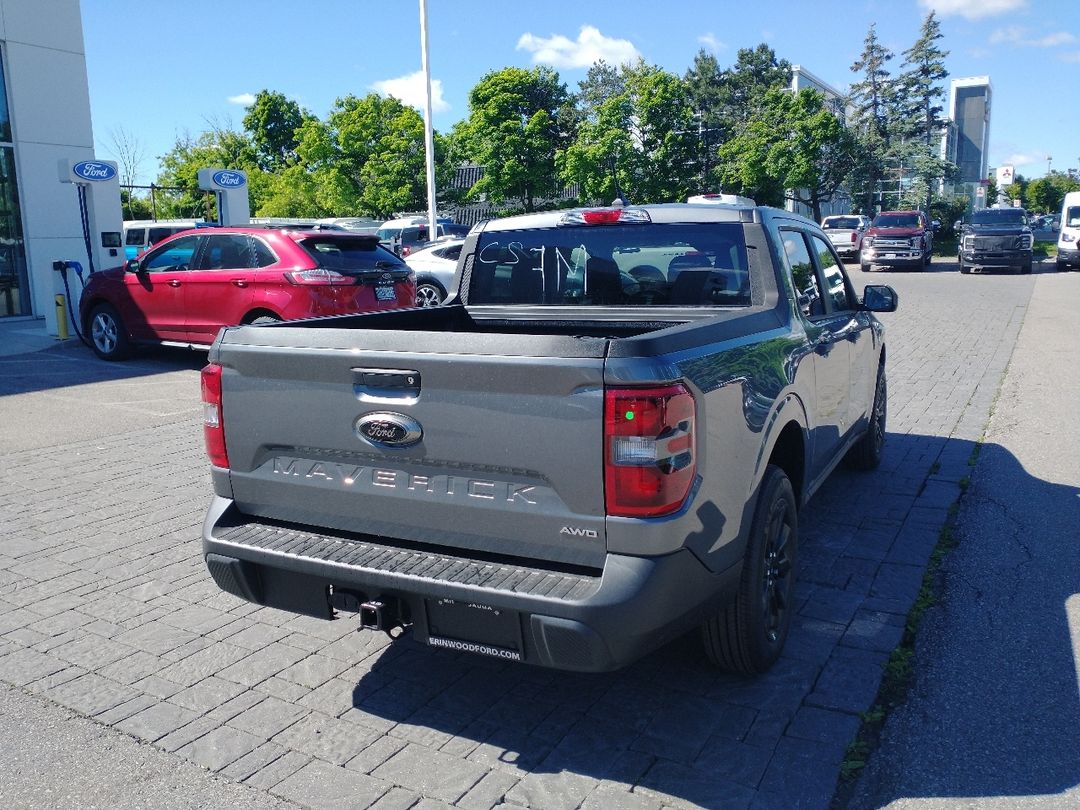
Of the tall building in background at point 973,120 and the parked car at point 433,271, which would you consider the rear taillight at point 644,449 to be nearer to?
the parked car at point 433,271

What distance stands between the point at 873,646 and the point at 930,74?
66857mm

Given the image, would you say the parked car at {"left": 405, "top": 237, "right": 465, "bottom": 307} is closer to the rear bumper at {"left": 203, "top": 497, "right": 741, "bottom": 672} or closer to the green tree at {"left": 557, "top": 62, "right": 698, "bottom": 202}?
the rear bumper at {"left": 203, "top": 497, "right": 741, "bottom": 672}

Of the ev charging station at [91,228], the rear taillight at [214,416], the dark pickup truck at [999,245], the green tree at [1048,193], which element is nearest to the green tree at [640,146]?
the dark pickup truck at [999,245]

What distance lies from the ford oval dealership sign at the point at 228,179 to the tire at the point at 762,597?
18.2m

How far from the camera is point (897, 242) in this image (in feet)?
103

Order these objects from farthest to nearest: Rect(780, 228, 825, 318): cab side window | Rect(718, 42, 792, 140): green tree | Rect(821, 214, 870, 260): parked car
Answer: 1. Rect(718, 42, 792, 140): green tree
2. Rect(821, 214, 870, 260): parked car
3. Rect(780, 228, 825, 318): cab side window

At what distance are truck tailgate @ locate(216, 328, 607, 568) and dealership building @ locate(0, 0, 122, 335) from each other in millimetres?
15007

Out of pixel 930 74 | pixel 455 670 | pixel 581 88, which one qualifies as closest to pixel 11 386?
pixel 455 670

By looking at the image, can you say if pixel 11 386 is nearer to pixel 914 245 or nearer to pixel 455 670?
pixel 455 670

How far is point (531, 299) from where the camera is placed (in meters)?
4.83

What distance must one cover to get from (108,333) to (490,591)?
11238 mm

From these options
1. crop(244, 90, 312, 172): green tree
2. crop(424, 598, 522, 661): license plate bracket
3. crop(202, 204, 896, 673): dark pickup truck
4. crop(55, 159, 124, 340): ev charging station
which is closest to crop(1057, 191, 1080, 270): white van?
crop(55, 159, 124, 340): ev charging station

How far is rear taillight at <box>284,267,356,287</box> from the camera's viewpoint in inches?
410

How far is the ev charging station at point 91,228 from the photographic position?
14.7 meters
